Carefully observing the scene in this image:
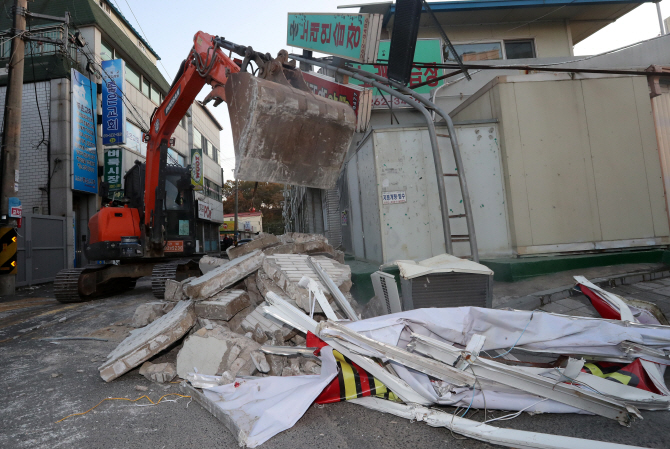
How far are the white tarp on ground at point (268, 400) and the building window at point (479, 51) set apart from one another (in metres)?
9.92

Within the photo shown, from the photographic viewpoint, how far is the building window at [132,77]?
60.4 feet

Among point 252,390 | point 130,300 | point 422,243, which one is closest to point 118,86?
point 130,300

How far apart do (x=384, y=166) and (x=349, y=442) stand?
4763mm

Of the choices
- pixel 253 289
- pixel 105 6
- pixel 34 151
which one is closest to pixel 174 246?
pixel 253 289

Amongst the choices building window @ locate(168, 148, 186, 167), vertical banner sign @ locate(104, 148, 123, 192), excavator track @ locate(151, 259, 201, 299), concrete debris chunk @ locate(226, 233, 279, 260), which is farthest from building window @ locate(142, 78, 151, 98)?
concrete debris chunk @ locate(226, 233, 279, 260)

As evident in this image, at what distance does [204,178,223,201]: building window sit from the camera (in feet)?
103

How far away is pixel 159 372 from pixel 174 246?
5642 mm

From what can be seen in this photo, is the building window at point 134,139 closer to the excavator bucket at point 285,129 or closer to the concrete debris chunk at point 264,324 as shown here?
the excavator bucket at point 285,129

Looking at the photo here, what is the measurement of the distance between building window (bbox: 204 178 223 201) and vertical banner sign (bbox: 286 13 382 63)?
24714 mm

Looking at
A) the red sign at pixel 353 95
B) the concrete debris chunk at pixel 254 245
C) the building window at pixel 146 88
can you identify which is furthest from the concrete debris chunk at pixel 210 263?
the building window at pixel 146 88

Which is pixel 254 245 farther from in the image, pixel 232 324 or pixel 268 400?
pixel 268 400

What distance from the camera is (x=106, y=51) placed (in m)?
17.0

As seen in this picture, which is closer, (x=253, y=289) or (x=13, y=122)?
(x=253, y=289)

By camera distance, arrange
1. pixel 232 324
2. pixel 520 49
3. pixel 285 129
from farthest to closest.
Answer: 1. pixel 520 49
2. pixel 285 129
3. pixel 232 324
